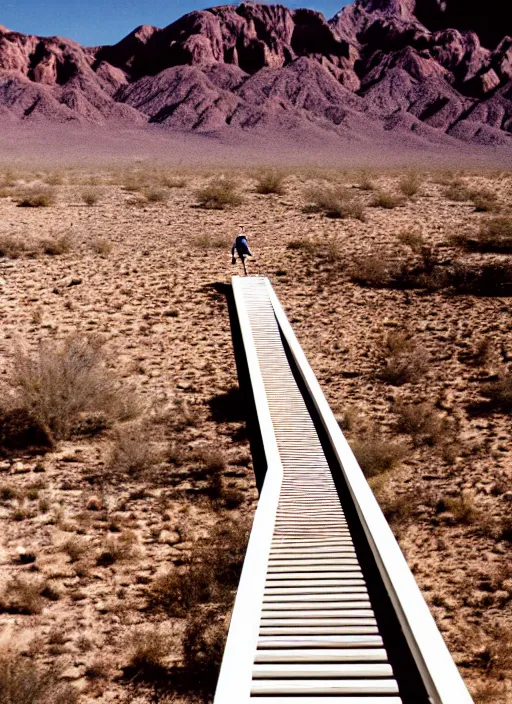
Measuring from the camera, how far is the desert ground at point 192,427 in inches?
250

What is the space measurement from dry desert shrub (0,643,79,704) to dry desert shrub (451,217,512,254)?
1690 centimetres

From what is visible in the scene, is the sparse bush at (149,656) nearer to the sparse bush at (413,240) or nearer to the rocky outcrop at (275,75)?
the sparse bush at (413,240)

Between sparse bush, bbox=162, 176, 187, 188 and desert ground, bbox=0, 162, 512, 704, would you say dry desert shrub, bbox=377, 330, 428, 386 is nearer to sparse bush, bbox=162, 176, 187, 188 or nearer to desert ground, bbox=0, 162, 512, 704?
desert ground, bbox=0, 162, 512, 704

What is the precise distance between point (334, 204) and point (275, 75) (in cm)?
9240

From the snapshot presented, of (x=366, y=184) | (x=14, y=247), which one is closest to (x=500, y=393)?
(x=14, y=247)

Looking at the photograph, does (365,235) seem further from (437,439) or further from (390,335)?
(437,439)

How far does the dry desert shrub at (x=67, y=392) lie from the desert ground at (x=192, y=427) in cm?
4

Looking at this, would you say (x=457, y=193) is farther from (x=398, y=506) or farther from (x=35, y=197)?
(x=398, y=506)

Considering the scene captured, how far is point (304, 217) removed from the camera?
76.2 ft

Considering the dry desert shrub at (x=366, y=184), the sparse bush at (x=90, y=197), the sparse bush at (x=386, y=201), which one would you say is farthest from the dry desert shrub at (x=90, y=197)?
the dry desert shrub at (x=366, y=184)

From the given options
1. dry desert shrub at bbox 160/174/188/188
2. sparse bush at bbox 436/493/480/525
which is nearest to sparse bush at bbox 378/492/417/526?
sparse bush at bbox 436/493/480/525

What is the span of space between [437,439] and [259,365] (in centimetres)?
323

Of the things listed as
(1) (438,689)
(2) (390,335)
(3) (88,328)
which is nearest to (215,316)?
(3) (88,328)

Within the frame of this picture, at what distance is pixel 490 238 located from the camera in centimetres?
2072
